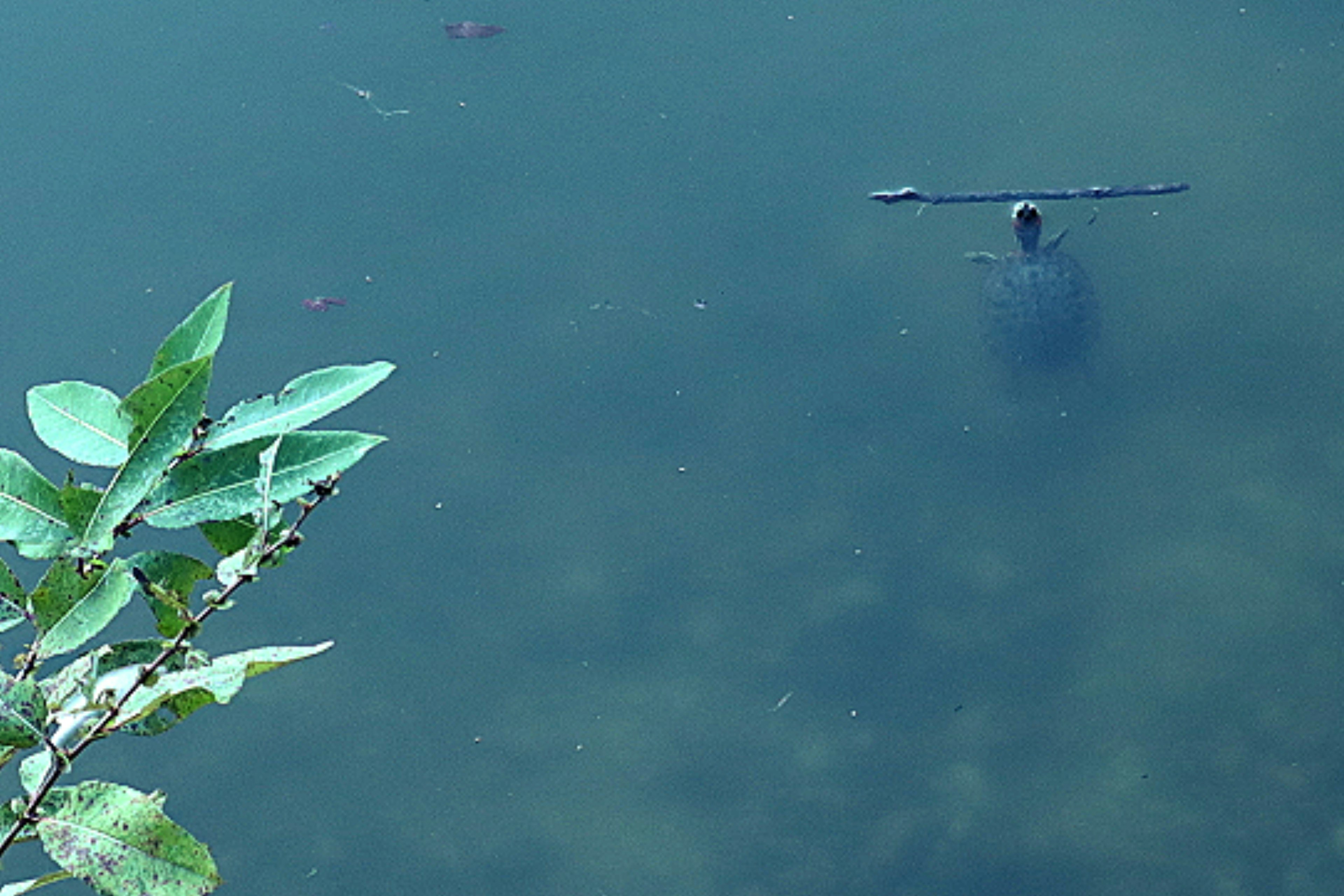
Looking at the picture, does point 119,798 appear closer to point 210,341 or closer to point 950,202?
point 210,341

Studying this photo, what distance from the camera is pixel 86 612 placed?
635 millimetres

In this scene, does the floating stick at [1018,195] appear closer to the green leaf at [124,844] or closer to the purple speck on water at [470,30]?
the purple speck on water at [470,30]

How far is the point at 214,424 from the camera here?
67 cm

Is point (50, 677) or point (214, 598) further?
point (50, 677)

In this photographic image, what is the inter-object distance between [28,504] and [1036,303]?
2.97m

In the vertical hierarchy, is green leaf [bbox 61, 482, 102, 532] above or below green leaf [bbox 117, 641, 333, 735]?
above

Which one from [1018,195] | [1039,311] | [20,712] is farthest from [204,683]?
[1018,195]

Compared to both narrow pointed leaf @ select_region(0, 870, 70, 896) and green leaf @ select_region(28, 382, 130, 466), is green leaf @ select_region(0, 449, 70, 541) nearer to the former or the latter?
green leaf @ select_region(28, 382, 130, 466)

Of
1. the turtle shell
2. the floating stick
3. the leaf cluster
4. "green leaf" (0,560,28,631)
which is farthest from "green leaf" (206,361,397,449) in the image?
the floating stick

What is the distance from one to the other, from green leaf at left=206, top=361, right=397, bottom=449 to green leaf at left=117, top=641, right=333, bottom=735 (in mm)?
113

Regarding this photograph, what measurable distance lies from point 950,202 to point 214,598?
3.09 meters

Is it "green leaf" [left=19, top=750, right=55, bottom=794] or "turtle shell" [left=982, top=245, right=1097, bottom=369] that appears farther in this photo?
"turtle shell" [left=982, top=245, right=1097, bottom=369]

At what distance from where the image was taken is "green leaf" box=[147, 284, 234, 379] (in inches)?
25.3

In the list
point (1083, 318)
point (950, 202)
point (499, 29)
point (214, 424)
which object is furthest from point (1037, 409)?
point (214, 424)
